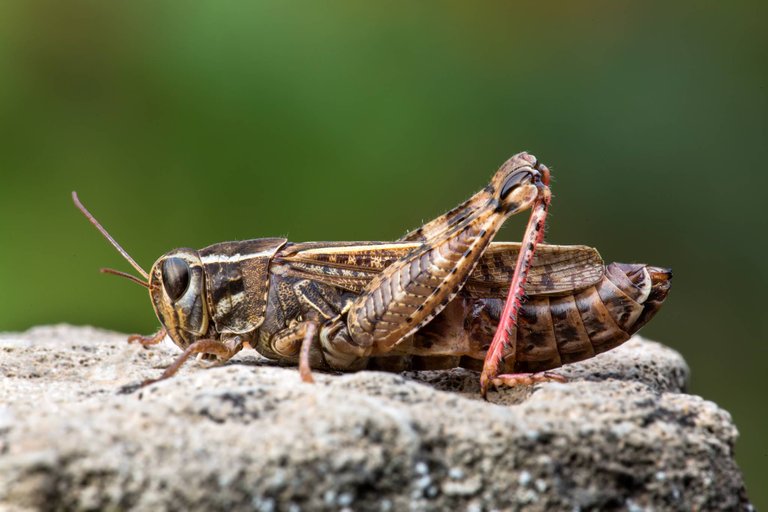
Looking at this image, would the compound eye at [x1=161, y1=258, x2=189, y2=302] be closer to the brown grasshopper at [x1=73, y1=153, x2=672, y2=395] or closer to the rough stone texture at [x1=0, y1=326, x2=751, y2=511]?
the brown grasshopper at [x1=73, y1=153, x2=672, y2=395]

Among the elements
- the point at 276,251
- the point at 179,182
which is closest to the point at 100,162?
the point at 179,182

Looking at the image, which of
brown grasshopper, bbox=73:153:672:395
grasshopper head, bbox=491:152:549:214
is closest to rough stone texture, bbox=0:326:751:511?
brown grasshopper, bbox=73:153:672:395

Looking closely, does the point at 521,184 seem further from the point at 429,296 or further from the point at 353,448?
the point at 353,448

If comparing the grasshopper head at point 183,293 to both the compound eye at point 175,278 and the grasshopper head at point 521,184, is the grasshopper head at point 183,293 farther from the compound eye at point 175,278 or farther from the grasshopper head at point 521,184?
the grasshopper head at point 521,184

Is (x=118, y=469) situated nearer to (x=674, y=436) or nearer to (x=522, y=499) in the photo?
(x=522, y=499)

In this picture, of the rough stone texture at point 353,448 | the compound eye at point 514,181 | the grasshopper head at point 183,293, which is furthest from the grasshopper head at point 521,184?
the grasshopper head at point 183,293

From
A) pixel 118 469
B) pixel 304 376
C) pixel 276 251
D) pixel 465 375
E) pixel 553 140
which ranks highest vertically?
pixel 553 140
